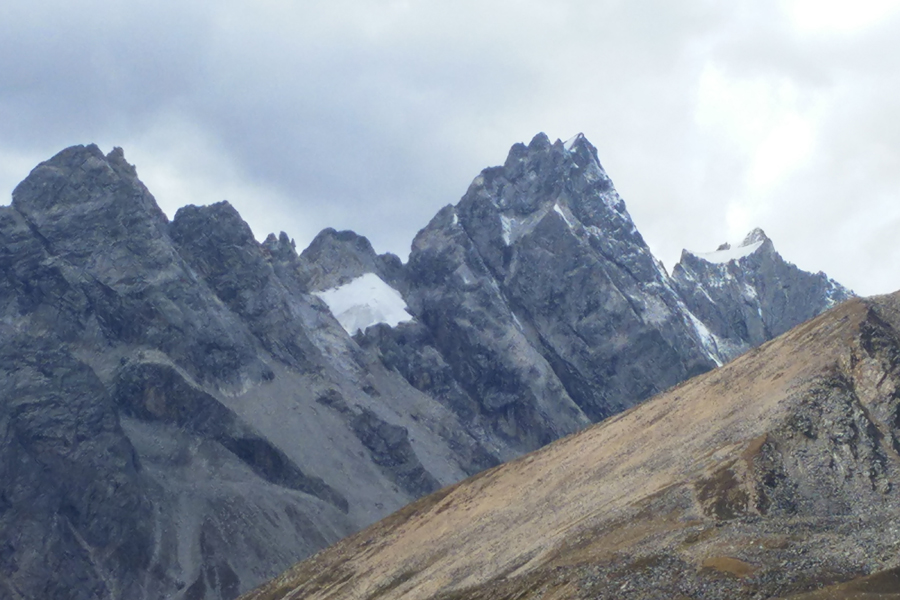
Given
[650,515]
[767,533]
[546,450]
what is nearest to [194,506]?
[546,450]

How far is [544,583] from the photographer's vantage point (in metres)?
68.9

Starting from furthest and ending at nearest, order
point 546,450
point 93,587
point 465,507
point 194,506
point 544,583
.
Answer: point 194,506 < point 93,587 < point 546,450 < point 465,507 < point 544,583

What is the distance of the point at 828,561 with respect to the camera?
189 feet

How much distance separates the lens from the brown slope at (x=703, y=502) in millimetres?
61438

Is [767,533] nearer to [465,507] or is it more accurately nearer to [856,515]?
[856,515]

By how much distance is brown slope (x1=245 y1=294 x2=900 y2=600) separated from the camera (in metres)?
61.4

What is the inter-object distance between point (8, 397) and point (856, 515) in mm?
169226

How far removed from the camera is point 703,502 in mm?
74562

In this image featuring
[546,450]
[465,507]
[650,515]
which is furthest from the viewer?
[546,450]

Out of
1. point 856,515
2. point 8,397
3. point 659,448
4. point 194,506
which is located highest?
point 8,397

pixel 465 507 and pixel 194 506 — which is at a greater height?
pixel 194 506

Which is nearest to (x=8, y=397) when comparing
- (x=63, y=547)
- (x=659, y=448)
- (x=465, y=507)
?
(x=63, y=547)

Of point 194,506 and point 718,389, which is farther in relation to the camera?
point 194,506

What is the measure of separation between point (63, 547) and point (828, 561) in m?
155
